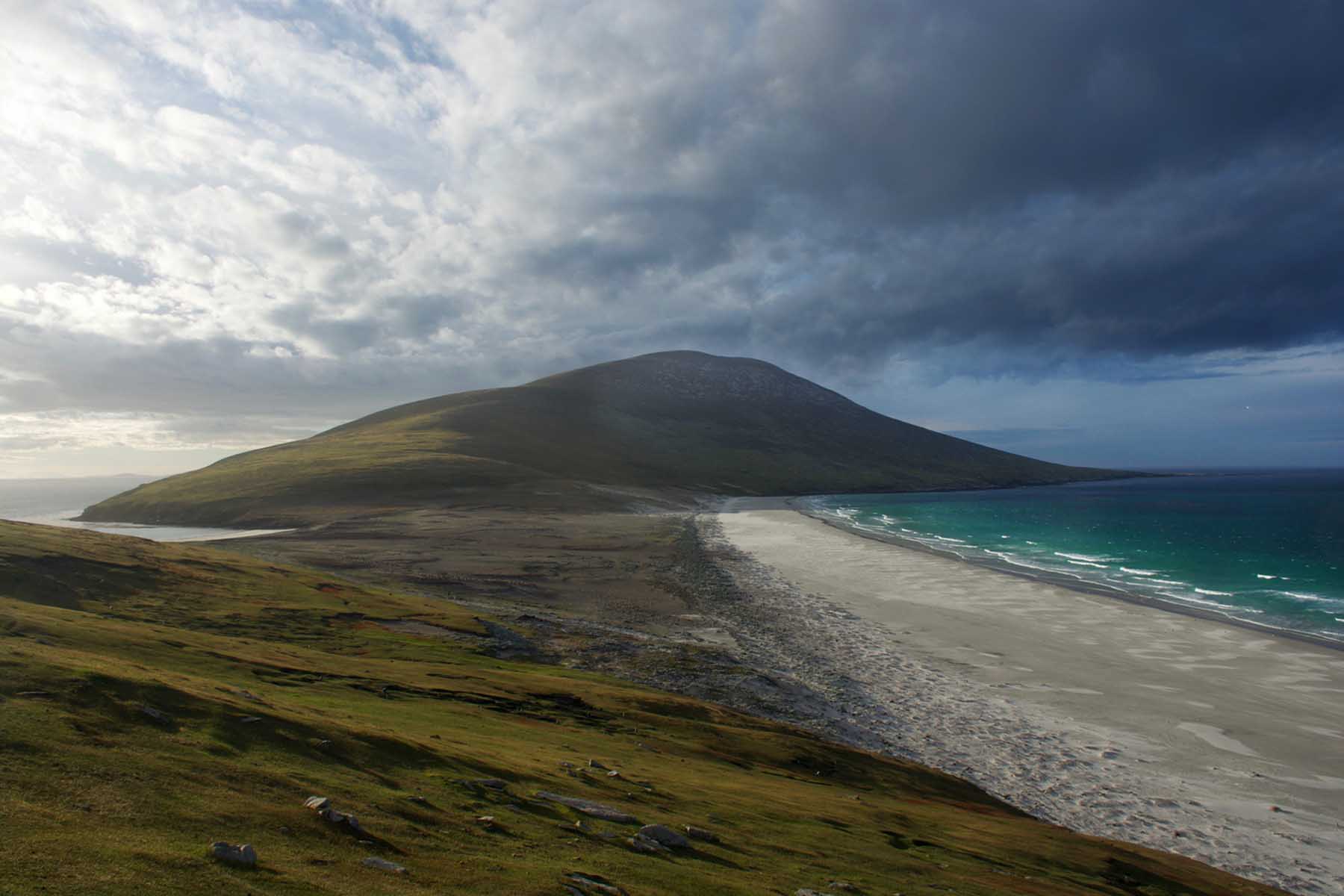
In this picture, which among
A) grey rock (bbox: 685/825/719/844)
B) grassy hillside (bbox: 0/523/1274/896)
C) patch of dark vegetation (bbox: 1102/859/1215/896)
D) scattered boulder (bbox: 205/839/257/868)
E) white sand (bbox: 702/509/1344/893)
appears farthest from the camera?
white sand (bbox: 702/509/1344/893)

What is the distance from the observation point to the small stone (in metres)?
8.94

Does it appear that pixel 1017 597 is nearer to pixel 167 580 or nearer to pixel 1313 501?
pixel 167 580

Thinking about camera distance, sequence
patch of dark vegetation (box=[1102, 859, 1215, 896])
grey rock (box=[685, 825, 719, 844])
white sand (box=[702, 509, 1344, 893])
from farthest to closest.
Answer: white sand (box=[702, 509, 1344, 893])
patch of dark vegetation (box=[1102, 859, 1215, 896])
grey rock (box=[685, 825, 719, 844])

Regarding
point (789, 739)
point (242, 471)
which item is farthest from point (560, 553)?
point (242, 471)

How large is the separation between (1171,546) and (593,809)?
10194cm

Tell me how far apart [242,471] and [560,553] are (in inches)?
3797

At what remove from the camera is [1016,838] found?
16.4 metres

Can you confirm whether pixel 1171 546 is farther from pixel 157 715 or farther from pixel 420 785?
pixel 157 715

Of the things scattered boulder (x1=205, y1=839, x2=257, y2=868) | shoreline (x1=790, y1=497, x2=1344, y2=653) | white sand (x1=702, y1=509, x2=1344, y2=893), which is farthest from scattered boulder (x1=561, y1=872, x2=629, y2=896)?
shoreline (x1=790, y1=497, x2=1344, y2=653)

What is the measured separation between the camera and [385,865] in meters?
8.95

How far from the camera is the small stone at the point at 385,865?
29.3 feet

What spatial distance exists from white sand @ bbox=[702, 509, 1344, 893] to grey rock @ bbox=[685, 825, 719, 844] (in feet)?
41.8

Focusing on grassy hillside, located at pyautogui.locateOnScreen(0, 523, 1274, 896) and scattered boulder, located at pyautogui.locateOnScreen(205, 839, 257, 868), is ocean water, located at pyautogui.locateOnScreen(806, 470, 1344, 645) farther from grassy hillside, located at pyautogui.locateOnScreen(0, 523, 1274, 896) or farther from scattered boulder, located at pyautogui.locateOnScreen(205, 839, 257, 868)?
scattered boulder, located at pyautogui.locateOnScreen(205, 839, 257, 868)

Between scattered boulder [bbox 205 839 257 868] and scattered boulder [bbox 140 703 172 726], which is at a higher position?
scattered boulder [bbox 140 703 172 726]
